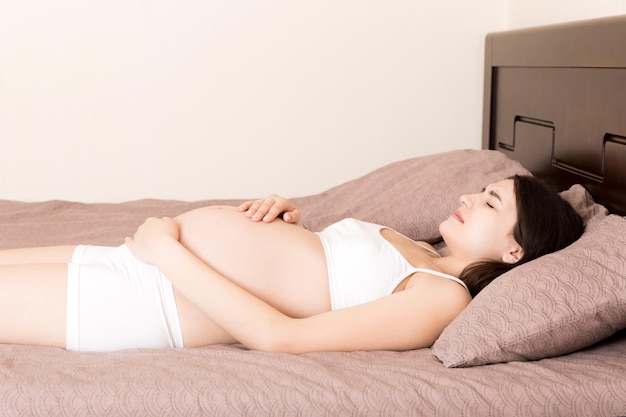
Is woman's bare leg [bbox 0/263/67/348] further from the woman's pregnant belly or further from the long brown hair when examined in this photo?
the long brown hair

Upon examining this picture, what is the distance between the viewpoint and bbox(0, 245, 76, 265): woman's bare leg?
5.31ft

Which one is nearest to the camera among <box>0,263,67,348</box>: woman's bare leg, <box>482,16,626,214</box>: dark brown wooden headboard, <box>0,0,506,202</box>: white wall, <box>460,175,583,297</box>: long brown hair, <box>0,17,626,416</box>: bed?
<box>0,17,626,416</box>: bed

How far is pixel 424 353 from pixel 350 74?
1913mm

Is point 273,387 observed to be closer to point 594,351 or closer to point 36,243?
point 594,351

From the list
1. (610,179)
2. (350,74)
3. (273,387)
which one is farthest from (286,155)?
(273,387)

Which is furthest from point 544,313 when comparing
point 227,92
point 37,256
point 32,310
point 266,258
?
point 227,92

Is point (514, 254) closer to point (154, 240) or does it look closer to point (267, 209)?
point (267, 209)

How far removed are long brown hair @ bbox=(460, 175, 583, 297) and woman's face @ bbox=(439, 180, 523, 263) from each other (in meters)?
0.02

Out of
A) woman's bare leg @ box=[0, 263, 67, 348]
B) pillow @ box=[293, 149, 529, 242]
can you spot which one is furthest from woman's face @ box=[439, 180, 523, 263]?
woman's bare leg @ box=[0, 263, 67, 348]

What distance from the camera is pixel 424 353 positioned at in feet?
4.45

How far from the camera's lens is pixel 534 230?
153cm

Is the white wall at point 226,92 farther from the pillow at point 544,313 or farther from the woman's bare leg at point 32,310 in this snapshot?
the pillow at point 544,313

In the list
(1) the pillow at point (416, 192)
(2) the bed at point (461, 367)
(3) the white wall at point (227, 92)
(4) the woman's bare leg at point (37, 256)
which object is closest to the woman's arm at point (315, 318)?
(2) the bed at point (461, 367)

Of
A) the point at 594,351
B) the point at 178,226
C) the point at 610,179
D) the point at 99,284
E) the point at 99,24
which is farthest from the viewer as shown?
the point at 99,24
